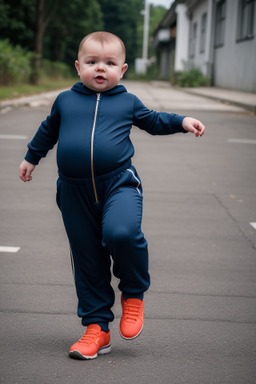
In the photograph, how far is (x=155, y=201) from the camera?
252 inches

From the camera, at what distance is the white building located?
86.1 ft

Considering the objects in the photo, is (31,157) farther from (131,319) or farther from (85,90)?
(131,319)

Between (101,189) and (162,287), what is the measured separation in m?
1.32

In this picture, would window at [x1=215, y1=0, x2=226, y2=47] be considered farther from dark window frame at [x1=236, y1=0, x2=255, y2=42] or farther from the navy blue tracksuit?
the navy blue tracksuit

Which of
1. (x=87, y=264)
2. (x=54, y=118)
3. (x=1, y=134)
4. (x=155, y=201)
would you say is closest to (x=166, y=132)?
(x=54, y=118)

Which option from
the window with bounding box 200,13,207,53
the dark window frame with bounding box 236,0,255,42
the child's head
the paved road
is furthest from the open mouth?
the window with bounding box 200,13,207,53

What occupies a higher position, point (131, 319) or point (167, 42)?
point (167, 42)

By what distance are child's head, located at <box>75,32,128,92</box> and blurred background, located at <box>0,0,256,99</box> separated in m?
16.8

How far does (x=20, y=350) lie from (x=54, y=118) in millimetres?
1094

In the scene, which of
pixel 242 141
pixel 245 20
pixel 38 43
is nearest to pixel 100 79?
pixel 242 141

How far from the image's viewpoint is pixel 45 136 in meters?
A: 3.04

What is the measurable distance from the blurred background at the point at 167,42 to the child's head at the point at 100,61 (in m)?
16.8

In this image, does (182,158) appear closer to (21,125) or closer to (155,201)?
(155,201)

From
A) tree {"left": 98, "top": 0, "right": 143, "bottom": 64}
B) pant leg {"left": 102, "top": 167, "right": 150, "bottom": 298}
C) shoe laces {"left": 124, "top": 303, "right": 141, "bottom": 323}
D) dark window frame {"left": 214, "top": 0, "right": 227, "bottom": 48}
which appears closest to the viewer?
pant leg {"left": 102, "top": 167, "right": 150, "bottom": 298}
